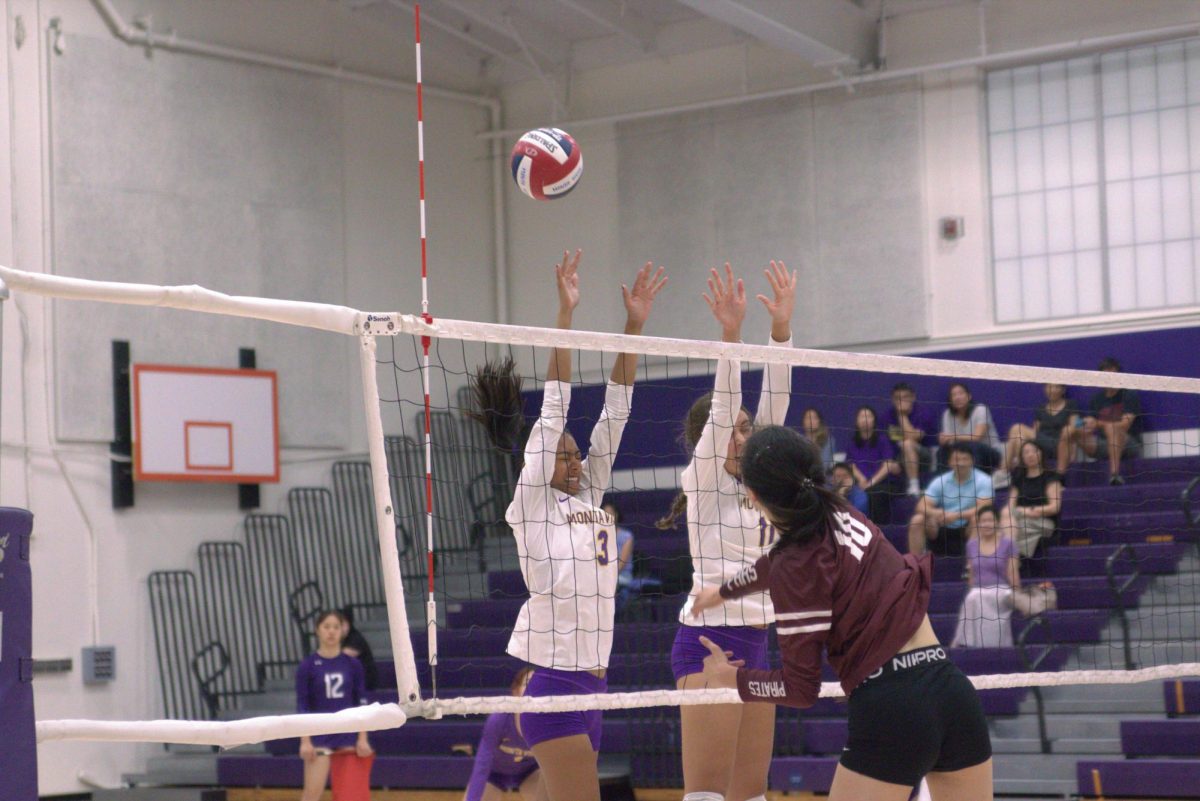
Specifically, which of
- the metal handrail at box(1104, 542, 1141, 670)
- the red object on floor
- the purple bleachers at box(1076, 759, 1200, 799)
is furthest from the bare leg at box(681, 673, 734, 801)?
the red object on floor

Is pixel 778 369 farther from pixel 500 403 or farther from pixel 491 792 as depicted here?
pixel 491 792

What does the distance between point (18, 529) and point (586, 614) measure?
1894mm

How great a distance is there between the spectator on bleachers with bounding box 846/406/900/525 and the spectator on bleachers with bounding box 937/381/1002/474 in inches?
17.3

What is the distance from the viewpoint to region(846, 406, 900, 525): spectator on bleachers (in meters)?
12.1

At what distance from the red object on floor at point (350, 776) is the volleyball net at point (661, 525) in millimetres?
915

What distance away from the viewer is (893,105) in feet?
47.4

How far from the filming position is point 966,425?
1279cm

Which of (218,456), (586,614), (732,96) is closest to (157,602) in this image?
(218,456)

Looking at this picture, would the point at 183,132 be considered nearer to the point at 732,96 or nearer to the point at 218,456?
the point at 218,456

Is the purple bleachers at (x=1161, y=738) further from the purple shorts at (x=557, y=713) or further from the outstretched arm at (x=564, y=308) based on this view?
the outstretched arm at (x=564, y=308)

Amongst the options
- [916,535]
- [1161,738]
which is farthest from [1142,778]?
[916,535]

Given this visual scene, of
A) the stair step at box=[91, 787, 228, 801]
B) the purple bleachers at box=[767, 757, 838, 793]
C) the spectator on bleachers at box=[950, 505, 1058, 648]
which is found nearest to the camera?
the purple bleachers at box=[767, 757, 838, 793]

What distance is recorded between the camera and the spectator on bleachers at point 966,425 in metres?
11.7

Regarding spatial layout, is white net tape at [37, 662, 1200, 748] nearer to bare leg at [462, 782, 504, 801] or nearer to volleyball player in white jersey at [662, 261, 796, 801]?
volleyball player in white jersey at [662, 261, 796, 801]
